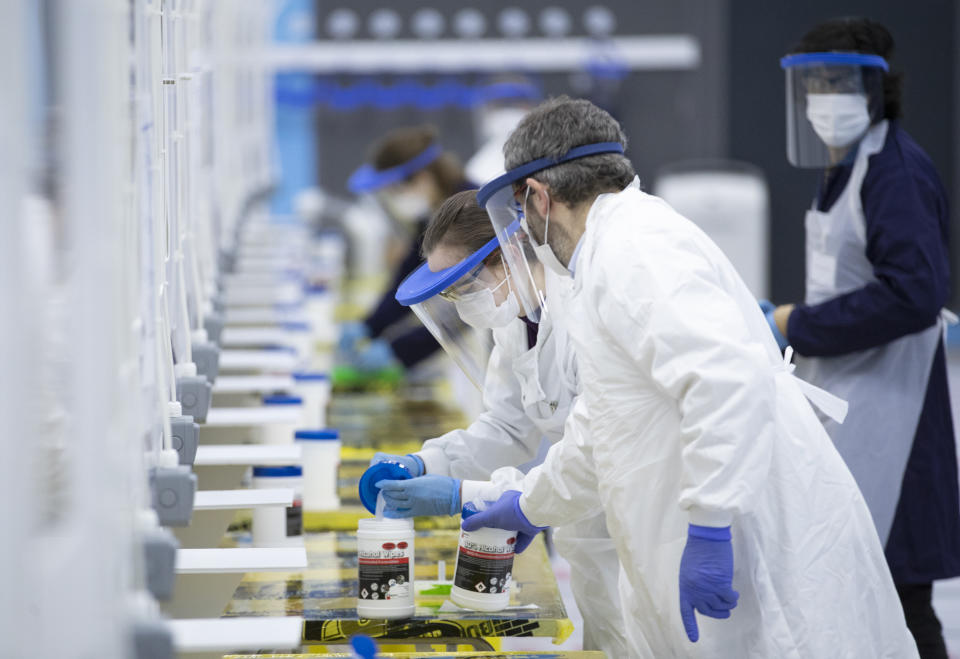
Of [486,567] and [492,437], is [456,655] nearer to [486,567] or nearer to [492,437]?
[486,567]

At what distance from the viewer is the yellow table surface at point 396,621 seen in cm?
197

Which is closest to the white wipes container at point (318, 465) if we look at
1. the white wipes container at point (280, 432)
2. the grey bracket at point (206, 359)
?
the white wipes container at point (280, 432)

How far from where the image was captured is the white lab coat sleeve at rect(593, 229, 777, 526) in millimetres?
1644

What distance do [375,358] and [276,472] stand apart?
8.37 feet

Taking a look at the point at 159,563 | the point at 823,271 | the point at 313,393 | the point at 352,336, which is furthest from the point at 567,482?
the point at 352,336

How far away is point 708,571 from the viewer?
169 cm

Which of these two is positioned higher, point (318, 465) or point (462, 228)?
point (462, 228)

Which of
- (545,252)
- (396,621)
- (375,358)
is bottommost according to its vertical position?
(375,358)

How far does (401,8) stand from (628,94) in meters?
1.78

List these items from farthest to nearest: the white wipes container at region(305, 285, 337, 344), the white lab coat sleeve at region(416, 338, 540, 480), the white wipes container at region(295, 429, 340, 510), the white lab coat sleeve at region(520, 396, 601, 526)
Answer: the white wipes container at region(305, 285, 337, 344) → the white wipes container at region(295, 429, 340, 510) → the white lab coat sleeve at region(416, 338, 540, 480) → the white lab coat sleeve at region(520, 396, 601, 526)

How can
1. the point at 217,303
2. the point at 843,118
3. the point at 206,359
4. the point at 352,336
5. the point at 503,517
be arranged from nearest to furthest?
the point at 503,517 < the point at 206,359 < the point at 843,118 < the point at 217,303 < the point at 352,336

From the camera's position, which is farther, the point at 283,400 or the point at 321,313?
the point at 321,313

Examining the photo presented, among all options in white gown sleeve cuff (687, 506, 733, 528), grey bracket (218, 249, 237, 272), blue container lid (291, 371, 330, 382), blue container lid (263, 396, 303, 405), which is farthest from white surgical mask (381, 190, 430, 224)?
white gown sleeve cuff (687, 506, 733, 528)

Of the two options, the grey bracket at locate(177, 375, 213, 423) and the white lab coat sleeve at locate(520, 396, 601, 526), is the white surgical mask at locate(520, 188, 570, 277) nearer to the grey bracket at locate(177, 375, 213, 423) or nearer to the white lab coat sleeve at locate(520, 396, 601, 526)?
the white lab coat sleeve at locate(520, 396, 601, 526)
